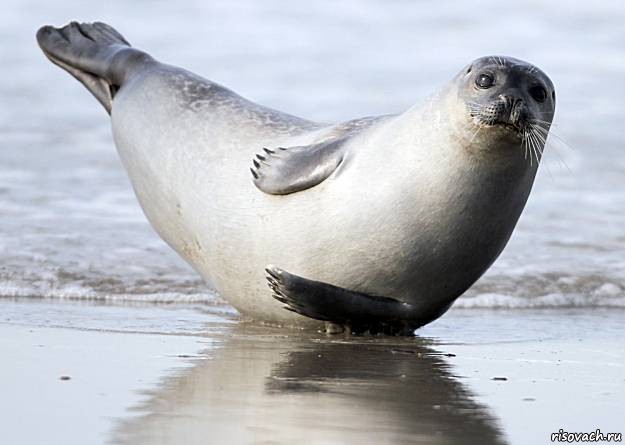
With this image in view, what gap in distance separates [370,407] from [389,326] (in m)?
1.97

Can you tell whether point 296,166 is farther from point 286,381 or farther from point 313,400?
point 313,400

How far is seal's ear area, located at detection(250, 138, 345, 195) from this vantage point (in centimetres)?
655

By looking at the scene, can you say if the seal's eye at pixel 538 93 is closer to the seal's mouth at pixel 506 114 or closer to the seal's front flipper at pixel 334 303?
the seal's mouth at pixel 506 114

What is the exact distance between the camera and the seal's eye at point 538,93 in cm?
611

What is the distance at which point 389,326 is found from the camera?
267 inches

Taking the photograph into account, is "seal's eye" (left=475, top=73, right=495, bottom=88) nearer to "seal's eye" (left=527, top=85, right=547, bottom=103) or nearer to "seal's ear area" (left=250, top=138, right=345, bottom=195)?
"seal's eye" (left=527, top=85, right=547, bottom=103)

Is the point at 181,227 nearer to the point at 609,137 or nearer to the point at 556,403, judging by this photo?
the point at 556,403

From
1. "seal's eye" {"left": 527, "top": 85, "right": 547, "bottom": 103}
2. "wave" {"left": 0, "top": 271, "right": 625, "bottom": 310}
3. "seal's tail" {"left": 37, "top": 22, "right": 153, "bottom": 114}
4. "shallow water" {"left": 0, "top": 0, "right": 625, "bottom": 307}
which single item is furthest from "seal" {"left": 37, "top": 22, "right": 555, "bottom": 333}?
"shallow water" {"left": 0, "top": 0, "right": 625, "bottom": 307}

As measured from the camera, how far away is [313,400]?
16.0 feet

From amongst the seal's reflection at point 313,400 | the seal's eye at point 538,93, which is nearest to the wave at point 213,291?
the seal's reflection at point 313,400

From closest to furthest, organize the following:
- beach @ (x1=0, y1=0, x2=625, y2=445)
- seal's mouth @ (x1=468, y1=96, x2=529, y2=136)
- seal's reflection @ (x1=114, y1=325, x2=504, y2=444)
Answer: seal's reflection @ (x1=114, y1=325, x2=504, y2=444), beach @ (x1=0, y1=0, x2=625, y2=445), seal's mouth @ (x1=468, y1=96, x2=529, y2=136)

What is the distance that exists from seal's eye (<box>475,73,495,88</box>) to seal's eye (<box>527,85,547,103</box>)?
160 mm

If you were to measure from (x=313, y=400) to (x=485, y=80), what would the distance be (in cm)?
180

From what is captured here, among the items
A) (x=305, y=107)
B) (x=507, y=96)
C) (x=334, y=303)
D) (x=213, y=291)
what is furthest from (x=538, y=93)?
(x=305, y=107)
